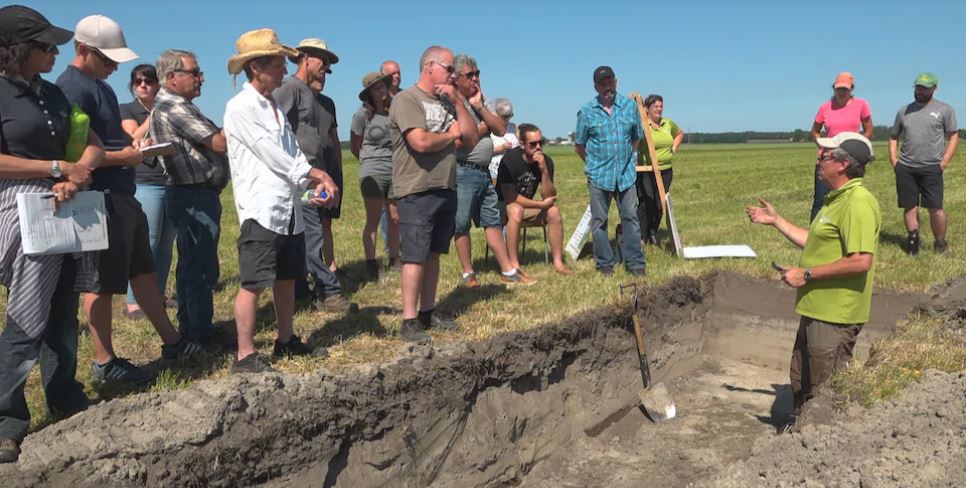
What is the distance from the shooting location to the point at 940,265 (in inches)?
305

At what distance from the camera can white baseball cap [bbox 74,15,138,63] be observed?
4180 mm

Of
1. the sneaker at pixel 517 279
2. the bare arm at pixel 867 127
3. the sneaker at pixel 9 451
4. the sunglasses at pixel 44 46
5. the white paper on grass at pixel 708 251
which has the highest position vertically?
the sunglasses at pixel 44 46

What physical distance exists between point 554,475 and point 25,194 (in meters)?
3.76

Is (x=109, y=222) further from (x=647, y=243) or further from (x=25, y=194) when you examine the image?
(x=647, y=243)

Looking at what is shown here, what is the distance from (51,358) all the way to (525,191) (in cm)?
527

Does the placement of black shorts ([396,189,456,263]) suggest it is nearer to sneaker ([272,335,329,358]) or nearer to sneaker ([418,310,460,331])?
sneaker ([418,310,460,331])

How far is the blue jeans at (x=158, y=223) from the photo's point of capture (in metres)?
5.74

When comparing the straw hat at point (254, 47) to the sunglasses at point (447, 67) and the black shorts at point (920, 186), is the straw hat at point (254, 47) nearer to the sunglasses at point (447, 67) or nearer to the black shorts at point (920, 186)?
the sunglasses at point (447, 67)

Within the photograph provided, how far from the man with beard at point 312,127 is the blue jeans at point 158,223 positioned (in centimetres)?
112

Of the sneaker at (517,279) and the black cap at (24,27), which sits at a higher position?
the black cap at (24,27)

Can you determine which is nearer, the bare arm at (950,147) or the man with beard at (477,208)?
the man with beard at (477,208)

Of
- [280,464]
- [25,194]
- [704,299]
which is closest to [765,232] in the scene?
Answer: [704,299]

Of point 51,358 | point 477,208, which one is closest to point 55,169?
point 51,358

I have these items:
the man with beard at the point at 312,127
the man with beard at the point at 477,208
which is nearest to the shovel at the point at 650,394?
the man with beard at the point at 477,208
